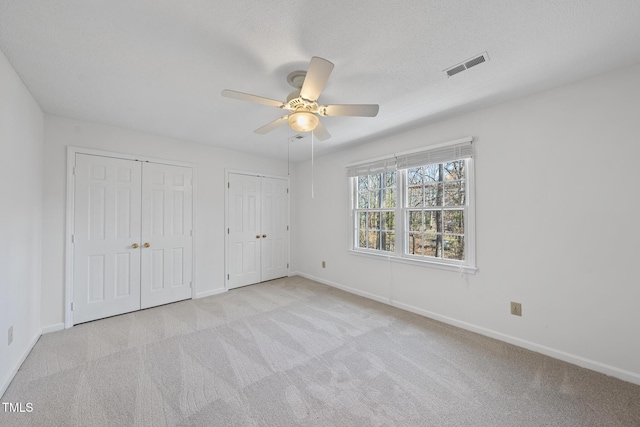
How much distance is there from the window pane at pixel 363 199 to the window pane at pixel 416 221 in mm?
797

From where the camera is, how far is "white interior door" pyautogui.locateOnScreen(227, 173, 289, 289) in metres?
4.27

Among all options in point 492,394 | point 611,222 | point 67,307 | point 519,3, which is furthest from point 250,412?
point 611,222

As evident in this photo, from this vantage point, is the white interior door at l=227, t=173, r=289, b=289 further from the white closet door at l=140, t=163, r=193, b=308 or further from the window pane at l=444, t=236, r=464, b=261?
the window pane at l=444, t=236, r=464, b=261

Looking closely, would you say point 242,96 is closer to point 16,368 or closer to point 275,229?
point 16,368

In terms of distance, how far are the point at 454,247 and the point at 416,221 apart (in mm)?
568

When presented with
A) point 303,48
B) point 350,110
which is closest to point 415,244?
point 350,110

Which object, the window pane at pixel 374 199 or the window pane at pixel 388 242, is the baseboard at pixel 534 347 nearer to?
the window pane at pixel 388 242

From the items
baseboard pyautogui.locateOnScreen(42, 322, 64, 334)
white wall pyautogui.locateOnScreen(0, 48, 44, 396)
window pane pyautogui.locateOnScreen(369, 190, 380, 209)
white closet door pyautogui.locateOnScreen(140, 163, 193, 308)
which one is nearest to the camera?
white wall pyautogui.locateOnScreen(0, 48, 44, 396)

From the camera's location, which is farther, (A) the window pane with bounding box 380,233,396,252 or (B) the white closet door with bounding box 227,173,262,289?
(B) the white closet door with bounding box 227,173,262,289

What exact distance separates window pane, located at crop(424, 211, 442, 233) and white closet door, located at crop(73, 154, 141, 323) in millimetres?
3884

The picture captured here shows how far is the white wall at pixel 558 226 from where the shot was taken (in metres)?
1.92

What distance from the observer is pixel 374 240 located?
385 cm

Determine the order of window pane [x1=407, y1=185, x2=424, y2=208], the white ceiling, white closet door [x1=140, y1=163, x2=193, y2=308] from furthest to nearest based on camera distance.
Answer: white closet door [x1=140, y1=163, x2=193, y2=308] → window pane [x1=407, y1=185, x2=424, y2=208] → the white ceiling

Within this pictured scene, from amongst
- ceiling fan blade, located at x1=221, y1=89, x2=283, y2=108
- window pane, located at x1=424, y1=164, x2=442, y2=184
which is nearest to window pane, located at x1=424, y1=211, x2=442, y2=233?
window pane, located at x1=424, y1=164, x2=442, y2=184
